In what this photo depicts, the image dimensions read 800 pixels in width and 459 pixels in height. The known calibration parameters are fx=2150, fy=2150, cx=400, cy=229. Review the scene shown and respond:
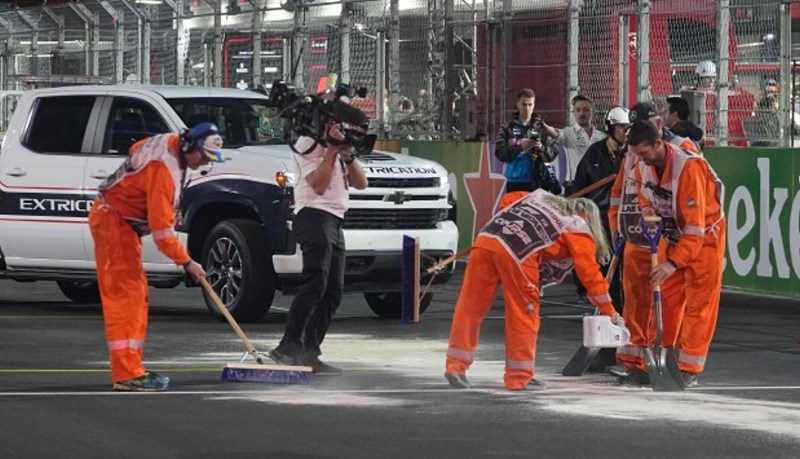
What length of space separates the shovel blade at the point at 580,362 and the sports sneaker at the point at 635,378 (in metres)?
0.35

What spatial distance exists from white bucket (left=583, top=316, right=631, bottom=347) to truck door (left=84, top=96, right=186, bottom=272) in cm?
596

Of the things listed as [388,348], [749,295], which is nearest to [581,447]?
[388,348]

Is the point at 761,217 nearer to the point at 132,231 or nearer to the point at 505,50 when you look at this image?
the point at 505,50

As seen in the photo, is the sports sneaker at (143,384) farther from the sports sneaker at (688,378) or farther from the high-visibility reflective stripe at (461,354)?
the sports sneaker at (688,378)

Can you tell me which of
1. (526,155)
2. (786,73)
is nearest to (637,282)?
(526,155)

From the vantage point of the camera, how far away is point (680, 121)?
17.0 m

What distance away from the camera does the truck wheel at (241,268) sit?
16.7 meters

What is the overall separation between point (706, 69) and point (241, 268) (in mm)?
6229

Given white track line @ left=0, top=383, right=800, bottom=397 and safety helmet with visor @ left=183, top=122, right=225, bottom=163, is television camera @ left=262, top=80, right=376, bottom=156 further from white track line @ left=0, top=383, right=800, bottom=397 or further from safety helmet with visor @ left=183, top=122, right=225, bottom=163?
white track line @ left=0, top=383, right=800, bottom=397

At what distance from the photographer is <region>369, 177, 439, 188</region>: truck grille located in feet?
55.4

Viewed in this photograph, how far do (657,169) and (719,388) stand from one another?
1.35 meters

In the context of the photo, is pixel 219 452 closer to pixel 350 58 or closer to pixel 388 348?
pixel 388 348

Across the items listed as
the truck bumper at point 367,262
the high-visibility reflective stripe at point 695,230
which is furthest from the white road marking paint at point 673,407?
the truck bumper at point 367,262

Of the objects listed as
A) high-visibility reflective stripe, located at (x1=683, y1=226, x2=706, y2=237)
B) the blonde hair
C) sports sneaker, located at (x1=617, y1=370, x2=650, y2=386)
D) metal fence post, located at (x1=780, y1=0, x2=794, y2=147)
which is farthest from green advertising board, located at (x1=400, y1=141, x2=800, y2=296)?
the blonde hair
